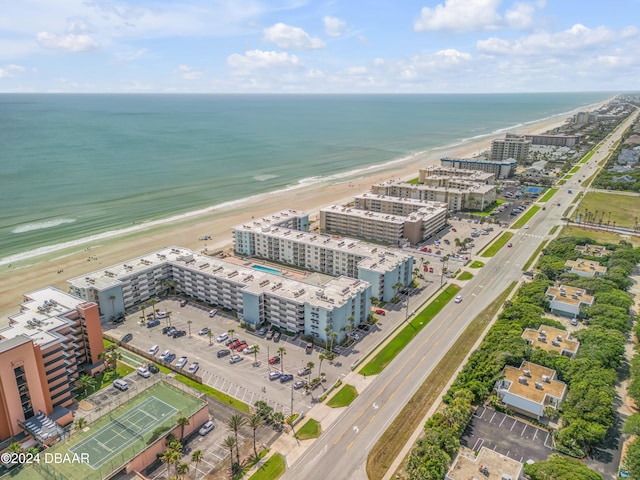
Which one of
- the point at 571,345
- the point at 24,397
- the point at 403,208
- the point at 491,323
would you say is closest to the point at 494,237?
the point at 403,208

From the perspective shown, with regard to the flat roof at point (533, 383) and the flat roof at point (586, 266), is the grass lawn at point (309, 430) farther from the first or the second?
the flat roof at point (586, 266)

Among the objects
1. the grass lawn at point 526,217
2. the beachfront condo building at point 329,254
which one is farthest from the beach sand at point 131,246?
the grass lawn at point 526,217

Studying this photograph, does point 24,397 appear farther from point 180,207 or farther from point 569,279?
point 180,207

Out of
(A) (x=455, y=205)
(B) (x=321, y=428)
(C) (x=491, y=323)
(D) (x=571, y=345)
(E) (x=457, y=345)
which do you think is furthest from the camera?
(A) (x=455, y=205)

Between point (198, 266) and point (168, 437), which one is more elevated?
point (198, 266)

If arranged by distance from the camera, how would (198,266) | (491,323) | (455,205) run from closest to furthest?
(491,323)
(198,266)
(455,205)

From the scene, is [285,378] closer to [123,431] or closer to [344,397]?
[344,397]

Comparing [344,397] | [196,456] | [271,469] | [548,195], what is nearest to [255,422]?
[271,469]
